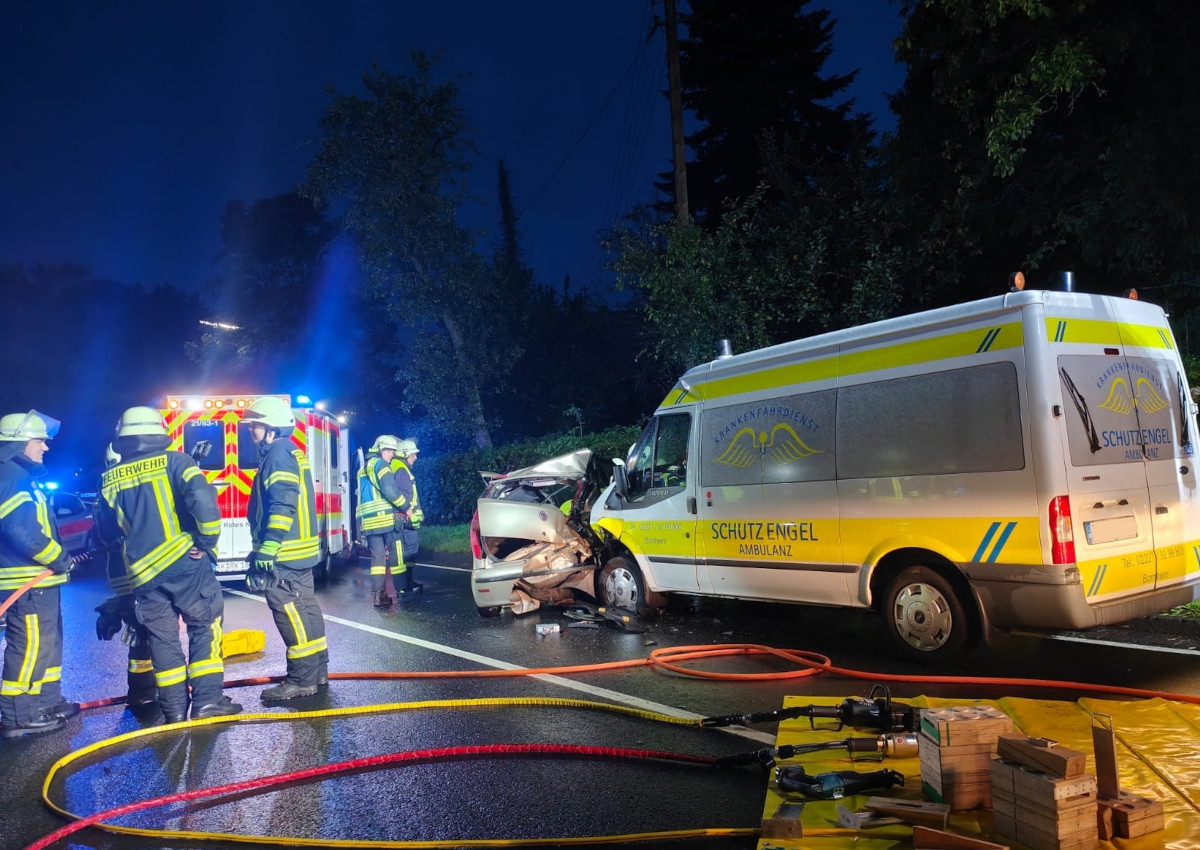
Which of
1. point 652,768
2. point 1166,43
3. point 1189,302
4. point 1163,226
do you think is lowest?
point 652,768

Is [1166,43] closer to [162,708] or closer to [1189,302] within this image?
[1189,302]

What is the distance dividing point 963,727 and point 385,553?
28.0 ft

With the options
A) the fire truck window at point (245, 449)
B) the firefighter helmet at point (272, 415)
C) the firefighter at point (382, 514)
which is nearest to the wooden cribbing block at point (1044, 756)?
the firefighter helmet at point (272, 415)

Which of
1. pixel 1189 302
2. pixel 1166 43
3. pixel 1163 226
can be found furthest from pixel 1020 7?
pixel 1189 302

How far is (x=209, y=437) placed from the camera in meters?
11.2

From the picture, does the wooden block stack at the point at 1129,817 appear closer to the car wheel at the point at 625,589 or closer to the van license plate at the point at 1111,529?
the van license plate at the point at 1111,529

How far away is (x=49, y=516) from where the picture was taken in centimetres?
578

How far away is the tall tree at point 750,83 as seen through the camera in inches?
928

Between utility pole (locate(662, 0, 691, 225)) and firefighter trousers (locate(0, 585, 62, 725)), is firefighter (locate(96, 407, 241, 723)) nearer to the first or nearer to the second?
firefighter trousers (locate(0, 585, 62, 725))

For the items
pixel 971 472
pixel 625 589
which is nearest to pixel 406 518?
pixel 625 589

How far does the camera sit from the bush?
53.8ft

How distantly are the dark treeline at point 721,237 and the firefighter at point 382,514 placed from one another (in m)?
5.09

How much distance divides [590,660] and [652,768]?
100 inches

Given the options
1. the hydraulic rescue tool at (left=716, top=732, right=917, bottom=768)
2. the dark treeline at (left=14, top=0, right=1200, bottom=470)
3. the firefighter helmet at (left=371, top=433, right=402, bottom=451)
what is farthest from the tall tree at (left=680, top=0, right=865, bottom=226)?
the hydraulic rescue tool at (left=716, top=732, right=917, bottom=768)
